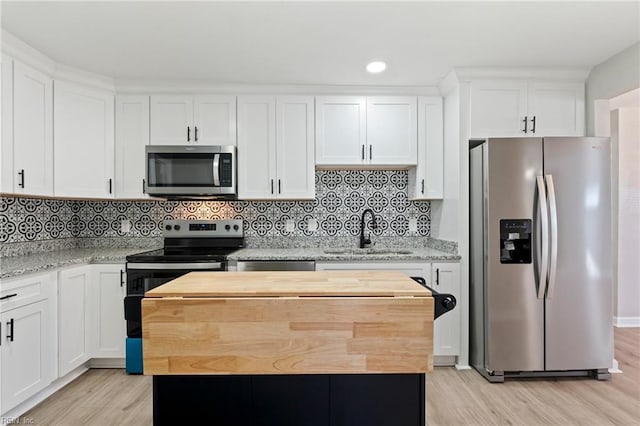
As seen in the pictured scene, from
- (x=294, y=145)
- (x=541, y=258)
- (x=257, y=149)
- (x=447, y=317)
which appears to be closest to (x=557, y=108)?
(x=541, y=258)

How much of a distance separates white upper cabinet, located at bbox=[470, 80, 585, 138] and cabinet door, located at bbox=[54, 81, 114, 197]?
3.09 m

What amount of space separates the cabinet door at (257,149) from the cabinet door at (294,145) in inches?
2.2

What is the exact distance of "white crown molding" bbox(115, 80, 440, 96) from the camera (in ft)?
10.2

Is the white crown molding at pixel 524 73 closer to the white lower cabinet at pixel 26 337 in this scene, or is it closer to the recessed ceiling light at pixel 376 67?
the recessed ceiling light at pixel 376 67

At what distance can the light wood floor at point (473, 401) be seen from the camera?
2176 mm

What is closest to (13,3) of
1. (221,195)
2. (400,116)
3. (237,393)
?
(221,195)

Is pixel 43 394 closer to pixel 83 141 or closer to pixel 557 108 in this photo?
pixel 83 141

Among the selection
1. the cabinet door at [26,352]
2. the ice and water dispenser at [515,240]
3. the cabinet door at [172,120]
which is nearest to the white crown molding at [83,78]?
the cabinet door at [172,120]

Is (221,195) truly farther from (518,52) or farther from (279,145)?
(518,52)

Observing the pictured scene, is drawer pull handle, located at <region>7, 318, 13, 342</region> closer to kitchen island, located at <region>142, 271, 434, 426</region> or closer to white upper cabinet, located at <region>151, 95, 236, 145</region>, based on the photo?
kitchen island, located at <region>142, 271, 434, 426</region>

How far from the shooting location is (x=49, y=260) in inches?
99.7

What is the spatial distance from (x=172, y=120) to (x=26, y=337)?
1918mm

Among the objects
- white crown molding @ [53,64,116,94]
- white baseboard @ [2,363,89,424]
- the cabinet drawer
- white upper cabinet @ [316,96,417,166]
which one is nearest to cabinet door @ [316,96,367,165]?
white upper cabinet @ [316,96,417,166]

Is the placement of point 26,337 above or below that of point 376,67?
below
